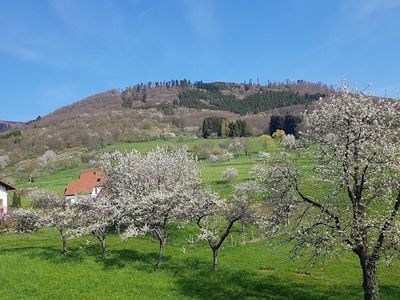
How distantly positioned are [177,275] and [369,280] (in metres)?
12.6

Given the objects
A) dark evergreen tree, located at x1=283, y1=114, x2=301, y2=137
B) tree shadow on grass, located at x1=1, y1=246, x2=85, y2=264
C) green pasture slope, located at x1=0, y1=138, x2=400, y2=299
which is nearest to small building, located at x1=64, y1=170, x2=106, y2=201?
green pasture slope, located at x1=0, y1=138, x2=400, y2=299

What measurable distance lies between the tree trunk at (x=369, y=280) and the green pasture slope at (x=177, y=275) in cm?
293

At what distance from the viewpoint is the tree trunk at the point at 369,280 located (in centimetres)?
2263

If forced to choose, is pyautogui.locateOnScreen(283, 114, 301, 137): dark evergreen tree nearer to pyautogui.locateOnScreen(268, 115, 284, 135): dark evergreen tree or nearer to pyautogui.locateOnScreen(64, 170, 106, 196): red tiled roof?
pyautogui.locateOnScreen(268, 115, 284, 135): dark evergreen tree

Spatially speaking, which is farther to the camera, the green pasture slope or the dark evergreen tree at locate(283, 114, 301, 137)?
the dark evergreen tree at locate(283, 114, 301, 137)

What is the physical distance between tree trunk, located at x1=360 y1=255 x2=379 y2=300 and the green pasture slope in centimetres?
293

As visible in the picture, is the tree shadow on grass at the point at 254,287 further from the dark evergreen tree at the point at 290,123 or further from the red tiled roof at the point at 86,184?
the dark evergreen tree at the point at 290,123

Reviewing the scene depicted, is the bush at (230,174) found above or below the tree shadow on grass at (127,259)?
above

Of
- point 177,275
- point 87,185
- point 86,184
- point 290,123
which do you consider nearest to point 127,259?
point 177,275

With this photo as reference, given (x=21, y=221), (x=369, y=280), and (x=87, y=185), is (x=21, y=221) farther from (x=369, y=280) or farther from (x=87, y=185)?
(x=369, y=280)

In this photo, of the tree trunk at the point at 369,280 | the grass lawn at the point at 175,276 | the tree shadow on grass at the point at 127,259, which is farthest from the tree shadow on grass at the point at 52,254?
the tree trunk at the point at 369,280

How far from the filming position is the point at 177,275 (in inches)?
1195

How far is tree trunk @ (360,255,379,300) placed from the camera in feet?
74.2

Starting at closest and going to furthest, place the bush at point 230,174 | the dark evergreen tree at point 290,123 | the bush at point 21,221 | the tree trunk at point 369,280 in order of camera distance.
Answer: the tree trunk at point 369,280 < the bush at point 21,221 < the bush at point 230,174 < the dark evergreen tree at point 290,123
